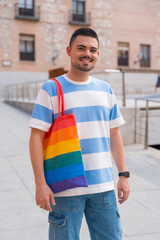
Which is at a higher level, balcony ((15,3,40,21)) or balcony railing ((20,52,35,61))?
balcony ((15,3,40,21))

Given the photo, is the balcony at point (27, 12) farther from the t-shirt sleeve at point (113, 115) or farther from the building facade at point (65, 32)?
the t-shirt sleeve at point (113, 115)

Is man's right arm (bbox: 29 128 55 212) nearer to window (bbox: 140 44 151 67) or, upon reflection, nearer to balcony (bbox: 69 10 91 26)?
balcony (bbox: 69 10 91 26)

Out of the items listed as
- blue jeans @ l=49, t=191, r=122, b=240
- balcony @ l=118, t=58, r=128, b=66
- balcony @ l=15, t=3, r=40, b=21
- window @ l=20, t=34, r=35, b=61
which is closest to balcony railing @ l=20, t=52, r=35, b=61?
window @ l=20, t=34, r=35, b=61

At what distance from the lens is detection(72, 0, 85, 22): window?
2603cm

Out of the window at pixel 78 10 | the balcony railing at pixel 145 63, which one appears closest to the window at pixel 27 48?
the window at pixel 78 10

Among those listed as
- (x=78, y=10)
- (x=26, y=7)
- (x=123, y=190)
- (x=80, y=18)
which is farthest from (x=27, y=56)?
(x=123, y=190)

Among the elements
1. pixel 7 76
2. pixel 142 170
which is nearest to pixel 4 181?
pixel 142 170

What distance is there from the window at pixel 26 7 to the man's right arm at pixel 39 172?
23.9 metres

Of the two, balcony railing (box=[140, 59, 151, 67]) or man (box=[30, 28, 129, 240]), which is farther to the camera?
balcony railing (box=[140, 59, 151, 67])

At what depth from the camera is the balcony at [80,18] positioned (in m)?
25.8

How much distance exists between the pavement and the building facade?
1802 cm

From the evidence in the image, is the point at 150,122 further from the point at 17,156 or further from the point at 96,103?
the point at 96,103

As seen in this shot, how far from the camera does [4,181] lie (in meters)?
4.88

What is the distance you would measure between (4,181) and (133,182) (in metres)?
1.79
